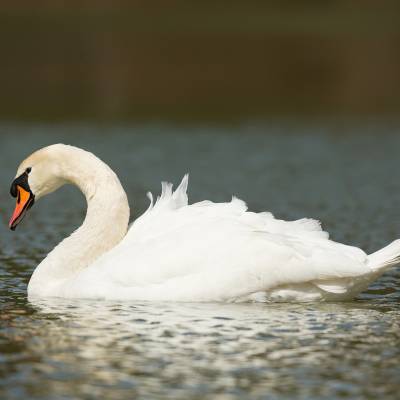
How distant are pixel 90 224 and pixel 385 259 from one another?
97.8 inches

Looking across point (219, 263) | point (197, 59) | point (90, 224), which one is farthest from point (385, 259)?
point (197, 59)

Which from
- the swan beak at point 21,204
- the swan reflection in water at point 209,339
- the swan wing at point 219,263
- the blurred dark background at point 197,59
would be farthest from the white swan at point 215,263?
the blurred dark background at point 197,59

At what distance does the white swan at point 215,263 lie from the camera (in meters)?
9.70

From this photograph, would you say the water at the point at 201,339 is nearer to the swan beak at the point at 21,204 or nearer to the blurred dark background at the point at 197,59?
the swan beak at the point at 21,204

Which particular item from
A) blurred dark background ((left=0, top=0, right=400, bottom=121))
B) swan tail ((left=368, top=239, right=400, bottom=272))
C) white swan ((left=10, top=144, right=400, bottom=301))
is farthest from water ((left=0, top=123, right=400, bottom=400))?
blurred dark background ((left=0, top=0, right=400, bottom=121))

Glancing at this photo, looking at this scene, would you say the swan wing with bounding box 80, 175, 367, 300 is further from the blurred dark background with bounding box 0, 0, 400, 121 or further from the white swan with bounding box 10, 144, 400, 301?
the blurred dark background with bounding box 0, 0, 400, 121

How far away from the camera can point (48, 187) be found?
11.0m

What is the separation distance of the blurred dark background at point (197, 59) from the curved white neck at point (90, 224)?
55.3ft

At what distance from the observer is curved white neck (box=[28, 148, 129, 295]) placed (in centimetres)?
1051

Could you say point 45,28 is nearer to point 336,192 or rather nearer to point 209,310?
point 336,192

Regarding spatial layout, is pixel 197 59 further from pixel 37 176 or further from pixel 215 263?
pixel 215 263

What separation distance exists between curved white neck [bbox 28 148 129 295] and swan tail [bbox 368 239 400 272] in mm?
2112

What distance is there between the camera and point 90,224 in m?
10.7

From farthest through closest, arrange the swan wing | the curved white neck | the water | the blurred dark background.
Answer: the blurred dark background → the curved white neck → the swan wing → the water
